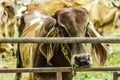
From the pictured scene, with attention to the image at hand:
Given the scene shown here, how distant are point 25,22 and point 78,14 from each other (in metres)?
2.66

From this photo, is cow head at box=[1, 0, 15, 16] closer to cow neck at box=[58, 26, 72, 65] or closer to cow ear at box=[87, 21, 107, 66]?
cow neck at box=[58, 26, 72, 65]

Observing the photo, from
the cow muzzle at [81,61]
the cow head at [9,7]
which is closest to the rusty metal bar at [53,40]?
the cow muzzle at [81,61]

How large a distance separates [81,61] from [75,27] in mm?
506

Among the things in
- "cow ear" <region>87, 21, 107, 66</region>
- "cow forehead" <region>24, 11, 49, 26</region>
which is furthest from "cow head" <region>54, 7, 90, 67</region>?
"cow forehead" <region>24, 11, 49, 26</region>

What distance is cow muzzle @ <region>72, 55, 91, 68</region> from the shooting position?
3905mm

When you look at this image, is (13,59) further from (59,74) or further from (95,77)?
(59,74)

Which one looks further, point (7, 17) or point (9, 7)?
point (9, 7)

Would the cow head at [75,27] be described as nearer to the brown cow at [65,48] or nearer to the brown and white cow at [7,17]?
the brown cow at [65,48]

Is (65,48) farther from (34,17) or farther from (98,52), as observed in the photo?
(34,17)

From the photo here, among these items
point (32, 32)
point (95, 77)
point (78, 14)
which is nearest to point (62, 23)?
point (78, 14)

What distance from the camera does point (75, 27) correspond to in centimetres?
428

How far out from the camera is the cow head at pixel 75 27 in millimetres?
3997

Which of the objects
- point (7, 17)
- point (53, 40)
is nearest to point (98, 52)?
point (53, 40)

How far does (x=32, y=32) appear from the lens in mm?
5988
